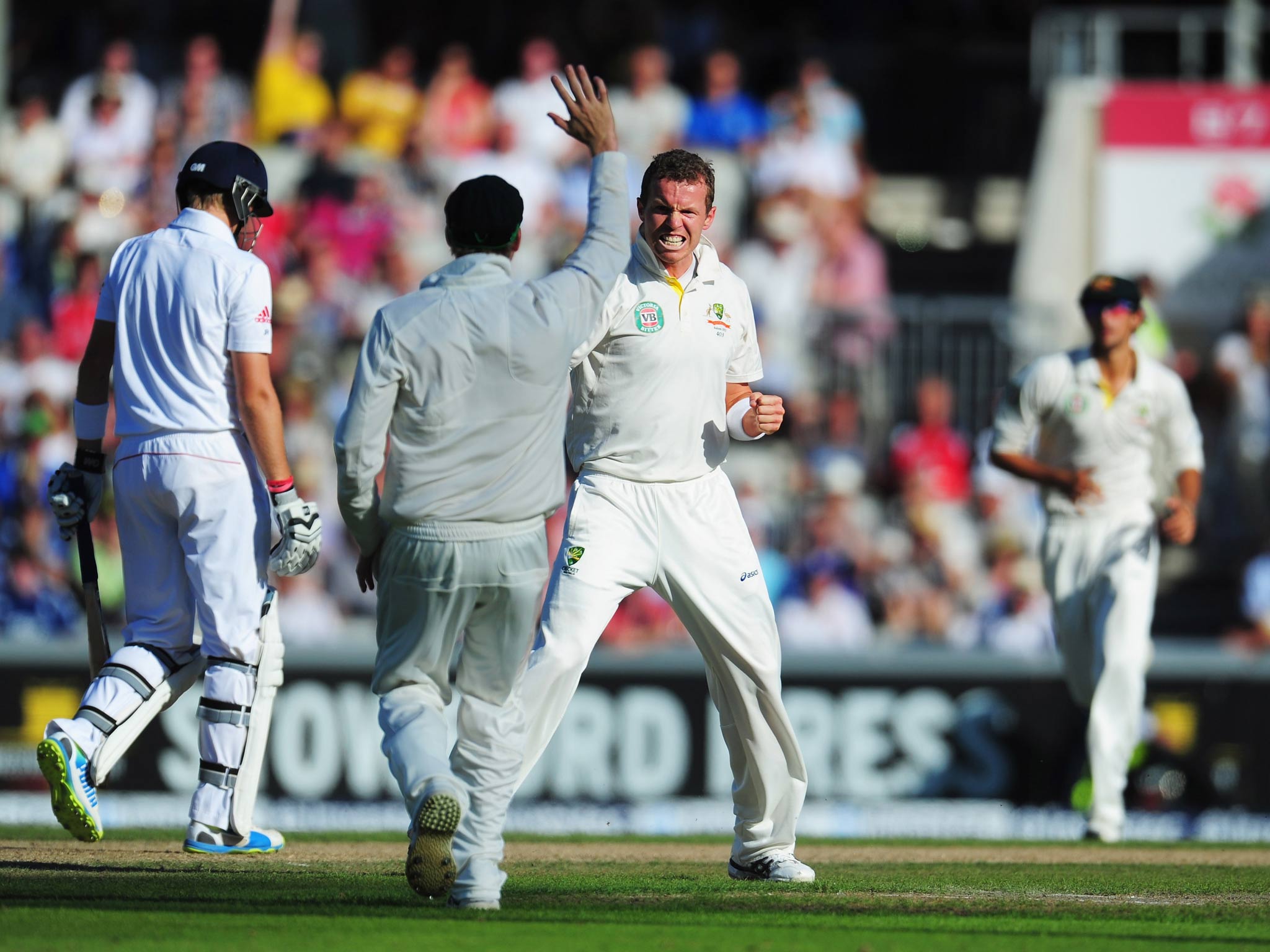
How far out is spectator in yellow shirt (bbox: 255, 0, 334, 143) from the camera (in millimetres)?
18406

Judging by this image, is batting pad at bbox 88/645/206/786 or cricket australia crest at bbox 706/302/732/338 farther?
cricket australia crest at bbox 706/302/732/338

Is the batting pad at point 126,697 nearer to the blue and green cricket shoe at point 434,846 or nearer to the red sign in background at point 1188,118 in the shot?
the blue and green cricket shoe at point 434,846

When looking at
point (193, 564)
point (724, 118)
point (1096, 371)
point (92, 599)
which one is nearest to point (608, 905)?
point (193, 564)

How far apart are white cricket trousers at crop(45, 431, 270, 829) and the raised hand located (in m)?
1.82

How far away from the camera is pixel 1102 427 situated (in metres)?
10.4

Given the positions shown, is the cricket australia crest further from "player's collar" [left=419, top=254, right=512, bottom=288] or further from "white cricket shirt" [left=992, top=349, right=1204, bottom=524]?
"white cricket shirt" [left=992, top=349, right=1204, bottom=524]

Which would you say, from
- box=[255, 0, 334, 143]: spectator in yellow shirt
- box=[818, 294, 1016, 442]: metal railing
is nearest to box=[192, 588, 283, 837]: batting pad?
box=[818, 294, 1016, 442]: metal railing

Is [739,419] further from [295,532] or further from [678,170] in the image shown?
[295,532]

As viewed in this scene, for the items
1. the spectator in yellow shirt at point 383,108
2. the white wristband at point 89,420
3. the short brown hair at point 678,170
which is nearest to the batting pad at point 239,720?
the white wristband at point 89,420

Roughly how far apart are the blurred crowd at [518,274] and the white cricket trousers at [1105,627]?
277cm

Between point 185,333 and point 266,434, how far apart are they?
48 cm

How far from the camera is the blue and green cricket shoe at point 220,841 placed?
7477mm

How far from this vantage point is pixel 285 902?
645cm

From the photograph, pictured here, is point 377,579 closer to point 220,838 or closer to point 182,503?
point 182,503
